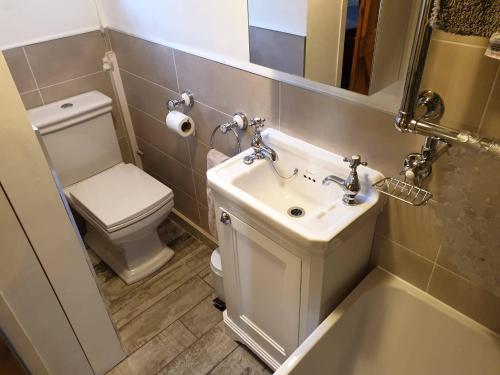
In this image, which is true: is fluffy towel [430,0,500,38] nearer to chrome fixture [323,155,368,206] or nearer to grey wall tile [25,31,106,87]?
chrome fixture [323,155,368,206]

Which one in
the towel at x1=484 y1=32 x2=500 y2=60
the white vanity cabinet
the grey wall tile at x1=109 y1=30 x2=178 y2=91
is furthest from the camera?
the grey wall tile at x1=109 y1=30 x2=178 y2=91

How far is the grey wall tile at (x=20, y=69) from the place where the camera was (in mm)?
1880

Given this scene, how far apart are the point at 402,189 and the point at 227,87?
782 mm

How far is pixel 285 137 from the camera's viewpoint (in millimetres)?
1439

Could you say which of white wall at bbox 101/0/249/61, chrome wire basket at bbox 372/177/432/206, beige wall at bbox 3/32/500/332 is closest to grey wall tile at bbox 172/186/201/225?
beige wall at bbox 3/32/500/332

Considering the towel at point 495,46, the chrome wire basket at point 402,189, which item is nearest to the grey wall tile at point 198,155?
the chrome wire basket at point 402,189

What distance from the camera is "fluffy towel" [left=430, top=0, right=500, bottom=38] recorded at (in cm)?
72

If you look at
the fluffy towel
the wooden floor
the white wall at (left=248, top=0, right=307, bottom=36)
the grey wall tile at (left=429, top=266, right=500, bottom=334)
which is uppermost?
the fluffy towel

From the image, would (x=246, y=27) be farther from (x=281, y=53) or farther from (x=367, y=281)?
(x=367, y=281)

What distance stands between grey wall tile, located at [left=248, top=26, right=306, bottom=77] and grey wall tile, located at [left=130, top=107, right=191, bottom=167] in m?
0.83

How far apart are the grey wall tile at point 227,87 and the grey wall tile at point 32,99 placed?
0.78 m

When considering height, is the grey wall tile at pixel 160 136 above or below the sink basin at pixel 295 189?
below

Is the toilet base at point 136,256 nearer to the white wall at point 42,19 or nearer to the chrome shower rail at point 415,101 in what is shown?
the white wall at point 42,19

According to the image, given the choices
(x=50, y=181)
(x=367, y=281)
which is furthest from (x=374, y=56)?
(x=50, y=181)
